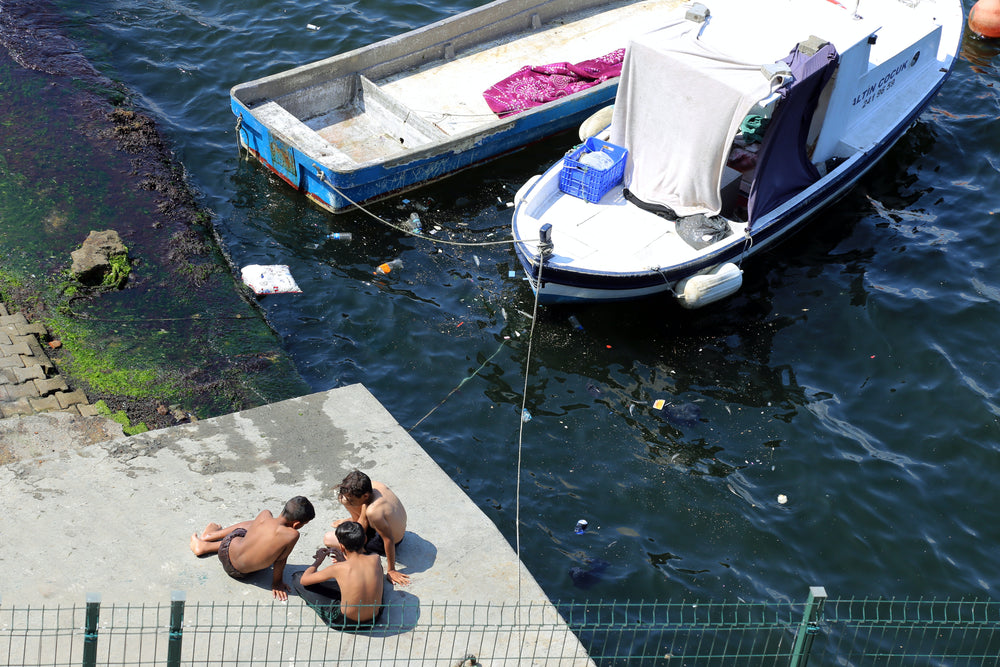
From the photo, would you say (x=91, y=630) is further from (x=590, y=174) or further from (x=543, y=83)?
(x=543, y=83)

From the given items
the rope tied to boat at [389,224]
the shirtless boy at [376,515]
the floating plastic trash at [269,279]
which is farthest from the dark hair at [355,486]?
the rope tied to boat at [389,224]

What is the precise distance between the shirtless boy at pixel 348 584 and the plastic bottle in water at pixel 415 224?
20.4ft

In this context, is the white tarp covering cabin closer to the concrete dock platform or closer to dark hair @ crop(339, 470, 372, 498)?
the concrete dock platform

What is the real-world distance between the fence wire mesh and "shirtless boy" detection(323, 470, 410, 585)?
1.36 ft

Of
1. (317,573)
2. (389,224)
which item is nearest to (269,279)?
(389,224)

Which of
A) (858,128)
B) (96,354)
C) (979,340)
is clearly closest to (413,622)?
(96,354)

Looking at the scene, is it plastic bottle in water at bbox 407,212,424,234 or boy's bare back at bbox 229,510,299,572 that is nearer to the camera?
boy's bare back at bbox 229,510,299,572

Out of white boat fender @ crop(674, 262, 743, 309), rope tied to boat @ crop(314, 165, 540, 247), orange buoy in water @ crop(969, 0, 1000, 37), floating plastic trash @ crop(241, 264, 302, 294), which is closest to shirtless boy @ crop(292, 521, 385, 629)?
floating plastic trash @ crop(241, 264, 302, 294)

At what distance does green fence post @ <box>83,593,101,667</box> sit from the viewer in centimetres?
543

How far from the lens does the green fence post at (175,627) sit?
557 cm

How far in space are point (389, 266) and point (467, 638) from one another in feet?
19.7

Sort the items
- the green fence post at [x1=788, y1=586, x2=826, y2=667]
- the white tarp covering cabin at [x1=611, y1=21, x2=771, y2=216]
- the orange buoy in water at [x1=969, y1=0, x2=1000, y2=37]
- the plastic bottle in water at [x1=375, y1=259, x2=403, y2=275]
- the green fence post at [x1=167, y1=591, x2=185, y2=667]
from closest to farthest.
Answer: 1. the green fence post at [x1=167, y1=591, x2=185, y2=667]
2. the green fence post at [x1=788, y1=586, x2=826, y2=667]
3. the white tarp covering cabin at [x1=611, y1=21, x2=771, y2=216]
4. the plastic bottle in water at [x1=375, y1=259, x2=403, y2=275]
5. the orange buoy in water at [x1=969, y1=0, x2=1000, y2=37]

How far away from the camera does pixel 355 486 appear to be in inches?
271

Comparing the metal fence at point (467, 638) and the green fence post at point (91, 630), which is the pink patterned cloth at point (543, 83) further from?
the green fence post at point (91, 630)
